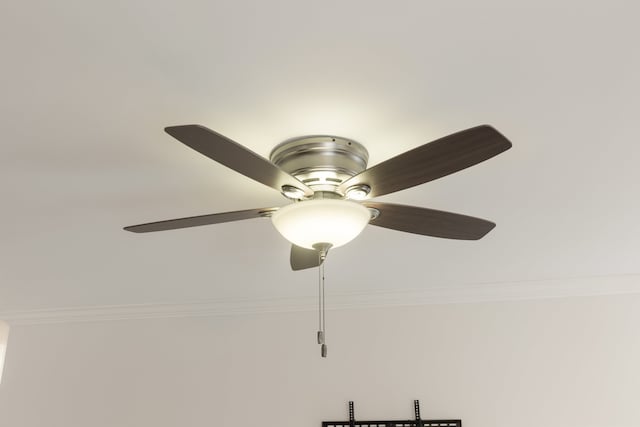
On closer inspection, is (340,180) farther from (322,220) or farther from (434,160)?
(434,160)

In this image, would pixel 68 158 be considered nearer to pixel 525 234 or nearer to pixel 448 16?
pixel 448 16

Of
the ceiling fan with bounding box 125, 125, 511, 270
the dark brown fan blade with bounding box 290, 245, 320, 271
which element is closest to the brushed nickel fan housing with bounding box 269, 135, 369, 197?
the ceiling fan with bounding box 125, 125, 511, 270

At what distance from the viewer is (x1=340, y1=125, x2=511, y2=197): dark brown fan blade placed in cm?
133

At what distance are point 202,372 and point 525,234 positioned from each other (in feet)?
7.22

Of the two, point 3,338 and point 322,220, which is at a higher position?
point 3,338

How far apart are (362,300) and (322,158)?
6.78ft

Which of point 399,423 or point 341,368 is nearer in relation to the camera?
point 399,423

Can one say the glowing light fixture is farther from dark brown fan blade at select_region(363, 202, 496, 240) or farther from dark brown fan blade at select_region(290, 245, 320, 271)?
dark brown fan blade at select_region(363, 202, 496, 240)

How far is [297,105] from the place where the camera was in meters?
1.56

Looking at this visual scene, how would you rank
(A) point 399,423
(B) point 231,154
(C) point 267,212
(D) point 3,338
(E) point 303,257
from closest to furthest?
(B) point 231,154
(C) point 267,212
(E) point 303,257
(A) point 399,423
(D) point 3,338

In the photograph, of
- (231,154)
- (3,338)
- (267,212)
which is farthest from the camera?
(3,338)

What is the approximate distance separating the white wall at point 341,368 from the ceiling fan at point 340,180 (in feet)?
5.79

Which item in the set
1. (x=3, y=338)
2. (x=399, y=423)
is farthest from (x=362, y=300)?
(x=3, y=338)

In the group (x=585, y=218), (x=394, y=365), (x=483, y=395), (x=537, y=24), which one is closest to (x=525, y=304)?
(x=483, y=395)
